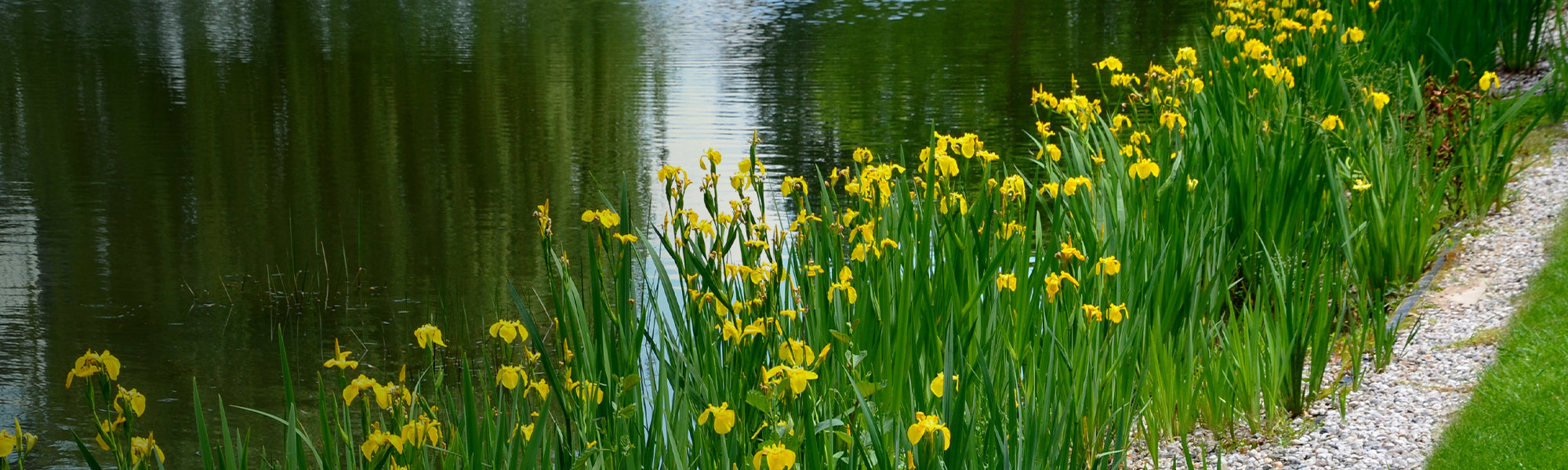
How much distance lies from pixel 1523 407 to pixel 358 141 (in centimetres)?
712

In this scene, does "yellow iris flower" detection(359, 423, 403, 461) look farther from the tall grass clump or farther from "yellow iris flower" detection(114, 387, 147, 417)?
the tall grass clump

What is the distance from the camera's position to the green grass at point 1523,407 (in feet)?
8.83

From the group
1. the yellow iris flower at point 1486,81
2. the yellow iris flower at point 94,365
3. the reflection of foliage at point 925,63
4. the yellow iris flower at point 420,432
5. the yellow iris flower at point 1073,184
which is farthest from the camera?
the reflection of foliage at point 925,63

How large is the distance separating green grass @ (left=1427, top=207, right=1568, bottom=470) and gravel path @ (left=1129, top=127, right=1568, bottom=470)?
0.17ft

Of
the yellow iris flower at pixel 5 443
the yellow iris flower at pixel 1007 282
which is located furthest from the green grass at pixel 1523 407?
the yellow iris flower at pixel 5 443

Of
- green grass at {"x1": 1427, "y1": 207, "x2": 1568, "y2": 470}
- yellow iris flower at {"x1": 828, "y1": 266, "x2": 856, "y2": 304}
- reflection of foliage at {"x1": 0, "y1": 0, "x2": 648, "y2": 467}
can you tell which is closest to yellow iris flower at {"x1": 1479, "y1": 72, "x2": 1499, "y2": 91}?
green grass at {"x1": 1427, "y1": 207, "x2": 1568, "y2": 470}

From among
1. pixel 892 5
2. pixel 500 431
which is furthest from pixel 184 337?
pixel 892 5

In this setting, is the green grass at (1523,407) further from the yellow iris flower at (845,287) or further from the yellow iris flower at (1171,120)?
the yellow iris flower at (845,287)

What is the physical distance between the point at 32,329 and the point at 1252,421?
4.28 meters

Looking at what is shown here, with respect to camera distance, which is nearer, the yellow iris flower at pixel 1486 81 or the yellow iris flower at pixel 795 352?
the yellow iris flower at pixel 795 352

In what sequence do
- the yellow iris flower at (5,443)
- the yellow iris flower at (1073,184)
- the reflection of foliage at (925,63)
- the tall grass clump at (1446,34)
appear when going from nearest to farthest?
1. the yellow iris flower at (5,443)
2. the yellow iris flower at (1073,184)
3. the tall grass clump at (1446,34)
4. the reflection of foliage at (925,63)

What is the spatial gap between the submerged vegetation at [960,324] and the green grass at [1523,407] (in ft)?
1.01

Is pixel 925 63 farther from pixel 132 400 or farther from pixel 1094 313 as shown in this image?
pixel 132 400

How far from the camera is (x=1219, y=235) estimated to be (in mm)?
3381
